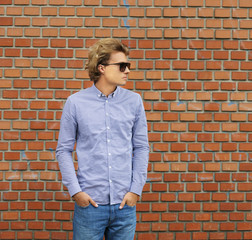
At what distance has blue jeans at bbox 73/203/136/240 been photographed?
7.20 ft

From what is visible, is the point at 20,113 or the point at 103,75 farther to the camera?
the point at 20,113

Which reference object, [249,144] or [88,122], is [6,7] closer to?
[88,122]

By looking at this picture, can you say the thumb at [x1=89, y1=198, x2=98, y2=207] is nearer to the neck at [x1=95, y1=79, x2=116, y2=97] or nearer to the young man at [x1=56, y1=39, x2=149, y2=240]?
the young man at [x1=56, y1=39, x2=149, y2=240]

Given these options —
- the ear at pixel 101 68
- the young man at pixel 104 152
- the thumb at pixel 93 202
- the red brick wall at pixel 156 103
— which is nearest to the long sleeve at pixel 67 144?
the young man at pixel 104 152

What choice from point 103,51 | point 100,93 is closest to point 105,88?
point 100,93

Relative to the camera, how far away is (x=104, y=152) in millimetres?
2221

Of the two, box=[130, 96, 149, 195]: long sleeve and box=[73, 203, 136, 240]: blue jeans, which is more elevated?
box=[130, 96, 149, 195]: long sleeve

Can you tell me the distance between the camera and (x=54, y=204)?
3.53 m

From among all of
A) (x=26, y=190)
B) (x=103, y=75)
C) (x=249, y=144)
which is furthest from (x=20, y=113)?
(x=249, y=144)

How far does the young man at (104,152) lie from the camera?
2.21 metres

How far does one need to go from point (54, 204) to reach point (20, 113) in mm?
944

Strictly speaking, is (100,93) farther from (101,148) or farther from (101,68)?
(101,148)

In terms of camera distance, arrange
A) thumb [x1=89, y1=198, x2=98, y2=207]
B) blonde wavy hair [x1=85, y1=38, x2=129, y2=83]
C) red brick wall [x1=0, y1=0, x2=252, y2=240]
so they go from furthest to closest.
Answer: red brick wall [x1=0, y1=0, x2=252, y2=240], blonde wavy hair [x1=85, y1=38, x2=129, y2=83], thumb [x1=89, y1=198, x2=98, y2=207]

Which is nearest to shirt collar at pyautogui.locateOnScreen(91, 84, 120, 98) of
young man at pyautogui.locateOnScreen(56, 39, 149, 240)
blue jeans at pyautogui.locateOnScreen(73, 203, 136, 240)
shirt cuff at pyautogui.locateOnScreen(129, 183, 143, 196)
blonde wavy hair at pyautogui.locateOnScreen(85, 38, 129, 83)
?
young man at pyautogui.locateOnScreen(56, 39, 149, 240)
